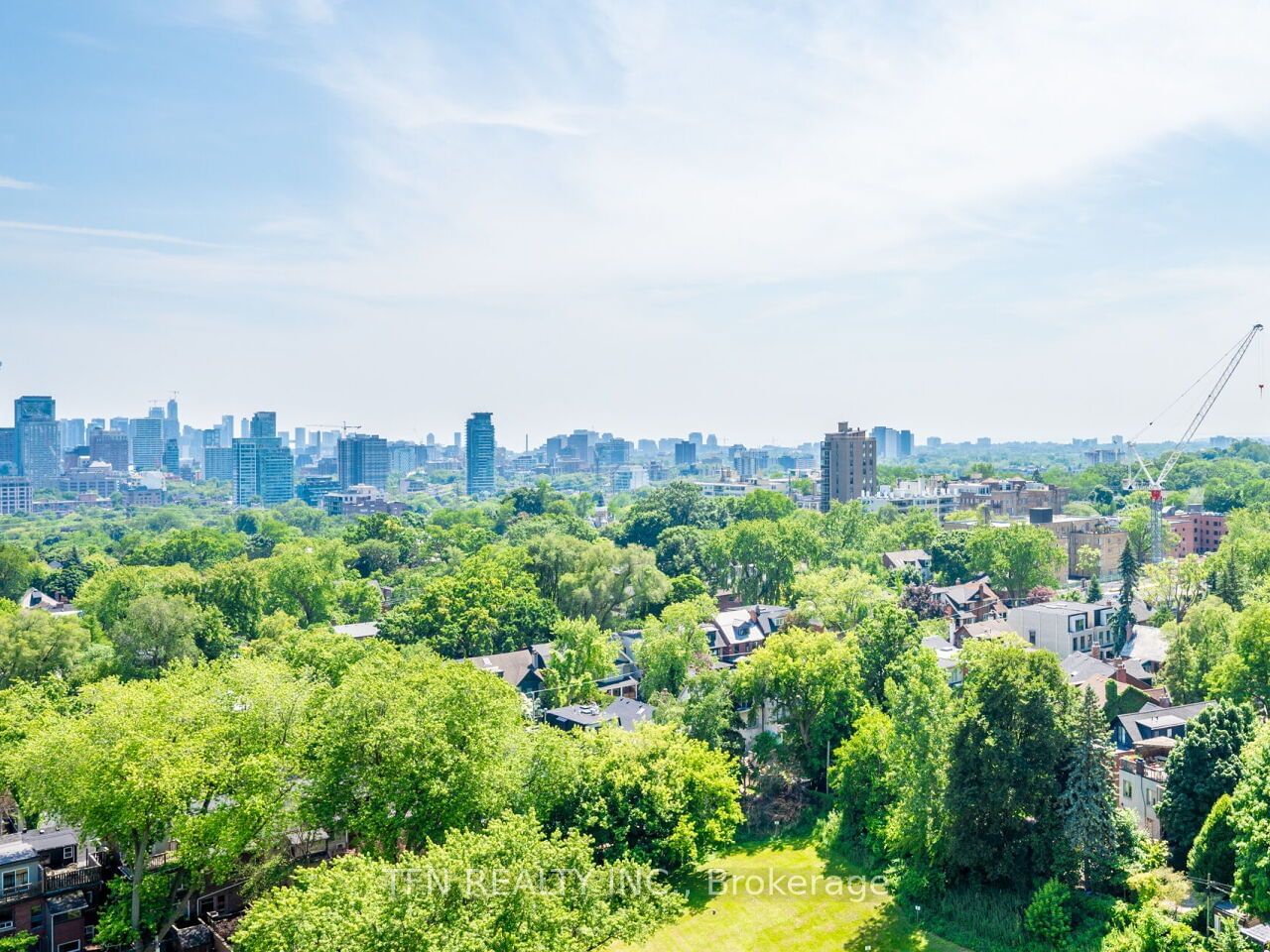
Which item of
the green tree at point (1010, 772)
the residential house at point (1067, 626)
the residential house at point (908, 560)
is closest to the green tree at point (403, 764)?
the green tree at point (1010, 772)

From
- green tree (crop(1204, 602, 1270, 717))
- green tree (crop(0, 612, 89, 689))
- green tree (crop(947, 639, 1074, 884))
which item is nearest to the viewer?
green tree (crop(947, 639, 1074, 884))

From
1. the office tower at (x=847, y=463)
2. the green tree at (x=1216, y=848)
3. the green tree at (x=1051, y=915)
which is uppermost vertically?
the office tower at (x=847, y=463)

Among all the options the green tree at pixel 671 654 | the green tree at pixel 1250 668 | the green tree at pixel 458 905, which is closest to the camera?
the green tree at pixel 458 905

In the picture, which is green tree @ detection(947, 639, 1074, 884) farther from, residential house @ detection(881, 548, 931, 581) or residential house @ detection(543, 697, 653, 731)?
residential house @ detection(881, 548, 931, 581)

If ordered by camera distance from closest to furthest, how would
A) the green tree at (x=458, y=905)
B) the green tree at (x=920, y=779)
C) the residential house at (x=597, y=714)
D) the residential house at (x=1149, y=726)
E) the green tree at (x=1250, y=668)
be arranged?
the green tree at (x=458, y=905)
the green tree at (x=920, y=779)
the residential house at (x=1149, y=726)
the green tree at (x=1250, y=668)
the residential house at (x=597, y=714)

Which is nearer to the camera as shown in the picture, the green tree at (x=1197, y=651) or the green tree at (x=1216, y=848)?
the green tree at (x=1216, y=848)

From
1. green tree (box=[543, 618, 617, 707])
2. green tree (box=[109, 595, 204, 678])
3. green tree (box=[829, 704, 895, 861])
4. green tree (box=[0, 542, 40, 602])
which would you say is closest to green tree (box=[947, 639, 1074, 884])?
green tree (box=[829, 704, 895, 861])

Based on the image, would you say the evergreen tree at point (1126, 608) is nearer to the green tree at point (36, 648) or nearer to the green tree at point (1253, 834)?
the green tree at point (1253, 834)
